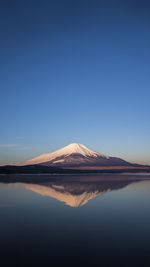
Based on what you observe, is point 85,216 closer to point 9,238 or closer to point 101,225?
point 101,225

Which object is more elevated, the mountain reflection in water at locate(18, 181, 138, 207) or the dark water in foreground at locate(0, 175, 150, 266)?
the mountain reflection in water at locate(18, 181, 138, 207)

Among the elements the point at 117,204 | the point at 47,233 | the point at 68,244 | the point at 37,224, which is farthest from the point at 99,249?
the point at 117,204

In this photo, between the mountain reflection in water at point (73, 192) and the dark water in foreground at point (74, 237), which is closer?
the dark water in foreground at point (74, 237)

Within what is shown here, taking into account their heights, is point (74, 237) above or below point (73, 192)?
below

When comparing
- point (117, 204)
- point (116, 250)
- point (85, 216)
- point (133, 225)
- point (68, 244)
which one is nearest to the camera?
point (116, 250)

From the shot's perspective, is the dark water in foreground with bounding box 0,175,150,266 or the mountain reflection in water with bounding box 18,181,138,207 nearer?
the dark water in foreground with bounding box 0,175,150,266

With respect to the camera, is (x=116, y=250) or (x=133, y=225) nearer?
(x=116, y=250)

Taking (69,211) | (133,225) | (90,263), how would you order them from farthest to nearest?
(69,211) < (133,225) < (90,263)

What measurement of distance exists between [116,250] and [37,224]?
3.91m

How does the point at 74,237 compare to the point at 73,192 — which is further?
the point at 73,192

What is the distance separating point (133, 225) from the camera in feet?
30.3

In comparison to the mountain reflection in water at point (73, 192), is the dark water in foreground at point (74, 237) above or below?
below

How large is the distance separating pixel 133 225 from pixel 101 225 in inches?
50.4

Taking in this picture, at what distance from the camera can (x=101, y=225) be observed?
9281mm
